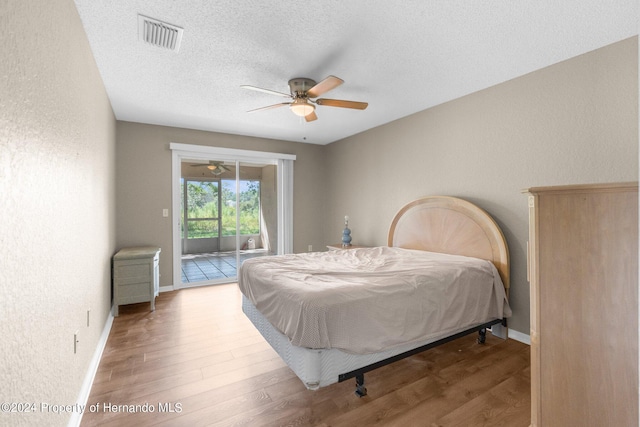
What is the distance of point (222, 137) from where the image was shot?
15.8 ft

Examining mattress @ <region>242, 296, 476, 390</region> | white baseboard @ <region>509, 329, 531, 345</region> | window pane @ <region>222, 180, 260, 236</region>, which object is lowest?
white baseboard @ <region>509, 329, 531, 345</region>

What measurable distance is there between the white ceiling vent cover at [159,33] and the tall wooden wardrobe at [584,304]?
2496 mm

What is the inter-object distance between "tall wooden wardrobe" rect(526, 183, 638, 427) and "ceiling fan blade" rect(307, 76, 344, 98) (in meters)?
1.52

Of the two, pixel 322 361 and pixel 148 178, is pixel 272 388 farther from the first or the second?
pixel 148 178

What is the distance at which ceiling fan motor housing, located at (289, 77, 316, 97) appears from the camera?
2744 millimetres

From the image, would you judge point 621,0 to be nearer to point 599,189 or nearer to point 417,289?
point 599,189

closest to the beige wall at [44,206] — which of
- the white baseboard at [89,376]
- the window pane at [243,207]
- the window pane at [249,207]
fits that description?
the white baseboard at [89,376]

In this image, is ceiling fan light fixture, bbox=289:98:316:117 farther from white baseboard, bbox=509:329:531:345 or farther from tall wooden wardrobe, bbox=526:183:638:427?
white baseboard, bbox=509:329:531:345

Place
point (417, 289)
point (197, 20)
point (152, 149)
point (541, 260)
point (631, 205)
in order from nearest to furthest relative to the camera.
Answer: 1. point (631, 205)
2. point (541, 260)
3. point (197, 20)
4. point (417, 289)
5. point (152, 149)

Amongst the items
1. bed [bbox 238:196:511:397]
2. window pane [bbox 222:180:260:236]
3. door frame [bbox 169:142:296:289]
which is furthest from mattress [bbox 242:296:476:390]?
window pane [bbox 222:180:260:236]

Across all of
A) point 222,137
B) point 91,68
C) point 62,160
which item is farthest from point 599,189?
point 222,137

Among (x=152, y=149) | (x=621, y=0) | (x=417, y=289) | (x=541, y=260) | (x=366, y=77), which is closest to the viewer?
(x=541, y=260)

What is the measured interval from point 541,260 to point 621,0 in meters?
1.70

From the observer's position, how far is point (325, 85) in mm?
2359
